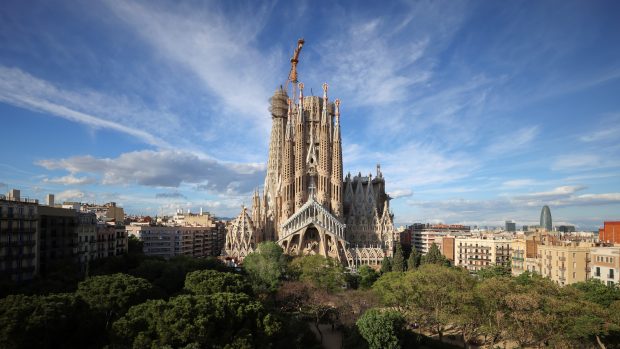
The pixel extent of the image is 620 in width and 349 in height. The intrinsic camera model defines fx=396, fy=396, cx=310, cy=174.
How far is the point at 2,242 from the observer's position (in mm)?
33562

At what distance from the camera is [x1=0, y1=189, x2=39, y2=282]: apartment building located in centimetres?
3378

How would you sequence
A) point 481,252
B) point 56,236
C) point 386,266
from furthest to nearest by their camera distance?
point 481,252 < point 386,266 < point 56,236

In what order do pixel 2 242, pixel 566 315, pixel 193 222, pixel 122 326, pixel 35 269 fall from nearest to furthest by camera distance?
pixel 122 326 → pixel 566 315 → pixel 2 242 → pixel 35 269 → pixel 193 222

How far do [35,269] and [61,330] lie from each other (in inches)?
699

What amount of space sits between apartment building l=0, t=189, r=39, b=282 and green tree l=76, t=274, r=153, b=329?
33.6 feet

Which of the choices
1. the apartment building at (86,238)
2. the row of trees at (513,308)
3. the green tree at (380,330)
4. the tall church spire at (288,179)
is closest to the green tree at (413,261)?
the row of trees at (513,308)

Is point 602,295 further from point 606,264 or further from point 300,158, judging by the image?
point 300,158

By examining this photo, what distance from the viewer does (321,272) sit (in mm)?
48344

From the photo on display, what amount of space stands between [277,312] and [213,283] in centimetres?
577

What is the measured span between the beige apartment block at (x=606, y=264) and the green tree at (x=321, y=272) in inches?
1172

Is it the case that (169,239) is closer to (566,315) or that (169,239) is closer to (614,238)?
(566,315)

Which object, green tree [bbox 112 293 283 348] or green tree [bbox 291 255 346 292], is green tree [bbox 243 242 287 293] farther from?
green tree [bbox 112 293 283 348]

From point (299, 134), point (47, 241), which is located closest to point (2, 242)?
point (47, 241)

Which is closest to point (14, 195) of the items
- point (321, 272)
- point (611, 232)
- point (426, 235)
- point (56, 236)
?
point (56, 236)
